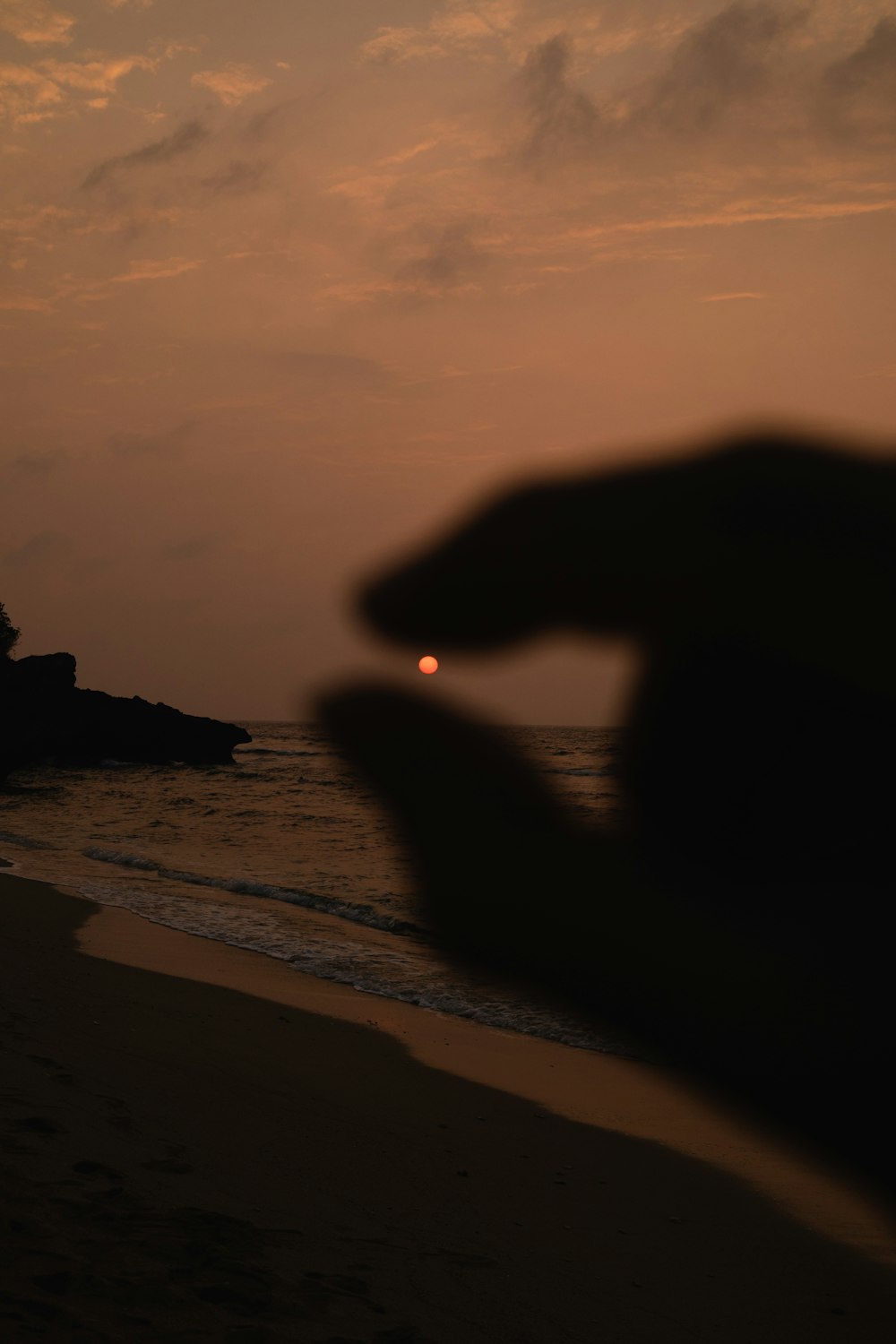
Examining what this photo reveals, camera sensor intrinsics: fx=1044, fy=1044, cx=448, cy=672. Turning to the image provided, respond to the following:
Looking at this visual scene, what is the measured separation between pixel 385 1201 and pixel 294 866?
13724 millimetres

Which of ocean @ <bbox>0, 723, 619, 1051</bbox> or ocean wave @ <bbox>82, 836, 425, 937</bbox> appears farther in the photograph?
ocean wave @ <bbox>82, 836, 425, 937</bbox>

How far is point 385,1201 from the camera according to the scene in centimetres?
406

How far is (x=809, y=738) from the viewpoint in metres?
1.11

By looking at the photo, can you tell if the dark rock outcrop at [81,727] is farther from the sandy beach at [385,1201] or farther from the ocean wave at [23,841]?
the sandy beach at [385,1201]

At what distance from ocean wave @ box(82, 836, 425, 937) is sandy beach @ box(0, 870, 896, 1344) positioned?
15.9 feet

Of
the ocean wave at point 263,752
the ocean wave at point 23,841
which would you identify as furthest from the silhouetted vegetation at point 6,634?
the ocean wave at point 23,841

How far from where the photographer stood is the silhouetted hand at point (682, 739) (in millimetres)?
1020

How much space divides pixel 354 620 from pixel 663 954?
545 millimetres

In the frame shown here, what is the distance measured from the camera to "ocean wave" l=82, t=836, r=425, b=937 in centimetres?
1248

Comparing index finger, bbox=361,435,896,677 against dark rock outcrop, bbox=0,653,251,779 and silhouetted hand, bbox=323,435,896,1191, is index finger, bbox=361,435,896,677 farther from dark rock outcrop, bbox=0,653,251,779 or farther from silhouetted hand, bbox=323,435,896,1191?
dark rock outcrop, bbox=0,653,251,779

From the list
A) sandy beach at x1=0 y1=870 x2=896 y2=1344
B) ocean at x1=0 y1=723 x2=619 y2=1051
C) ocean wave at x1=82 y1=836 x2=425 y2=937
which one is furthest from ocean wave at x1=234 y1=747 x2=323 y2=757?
sandy beach at x1=0 y1=870 x2=896 y2=1344

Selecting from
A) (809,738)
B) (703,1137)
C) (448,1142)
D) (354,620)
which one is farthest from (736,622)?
(703,1137)

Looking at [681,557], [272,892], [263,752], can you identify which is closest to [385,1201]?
[681,557]

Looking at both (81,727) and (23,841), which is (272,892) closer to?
(23,841)
